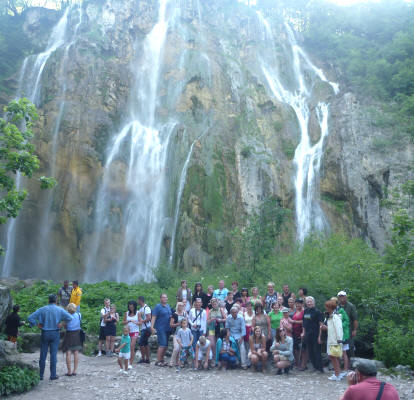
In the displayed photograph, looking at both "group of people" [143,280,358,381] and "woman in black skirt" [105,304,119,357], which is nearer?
"group of people" [143,280,358,381]

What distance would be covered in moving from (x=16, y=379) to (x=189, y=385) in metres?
3.24

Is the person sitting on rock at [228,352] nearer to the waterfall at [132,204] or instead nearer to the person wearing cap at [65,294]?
the person wearing cap at [65,294]

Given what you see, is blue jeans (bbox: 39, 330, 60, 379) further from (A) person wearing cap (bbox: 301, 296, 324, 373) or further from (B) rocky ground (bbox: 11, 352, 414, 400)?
(A) person wearing cap (bbox: 301, 296, 324, 373)

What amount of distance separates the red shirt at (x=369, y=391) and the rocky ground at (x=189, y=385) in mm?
3834

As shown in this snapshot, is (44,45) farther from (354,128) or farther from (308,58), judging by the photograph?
(354,128)

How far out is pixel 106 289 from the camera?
18.8 metres

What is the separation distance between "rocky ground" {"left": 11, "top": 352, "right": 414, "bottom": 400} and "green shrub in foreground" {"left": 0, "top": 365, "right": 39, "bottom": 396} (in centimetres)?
17

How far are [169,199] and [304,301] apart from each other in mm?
16963

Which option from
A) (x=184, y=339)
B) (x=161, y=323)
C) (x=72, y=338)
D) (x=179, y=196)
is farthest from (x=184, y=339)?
(x=179, y=196)

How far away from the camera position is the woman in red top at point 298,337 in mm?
9477

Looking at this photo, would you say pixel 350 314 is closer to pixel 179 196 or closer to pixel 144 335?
pixel 144 335

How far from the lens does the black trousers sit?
9148 mm

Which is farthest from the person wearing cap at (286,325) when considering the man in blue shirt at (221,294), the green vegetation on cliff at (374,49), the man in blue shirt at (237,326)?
the green vegetation on cliff at (374,49)

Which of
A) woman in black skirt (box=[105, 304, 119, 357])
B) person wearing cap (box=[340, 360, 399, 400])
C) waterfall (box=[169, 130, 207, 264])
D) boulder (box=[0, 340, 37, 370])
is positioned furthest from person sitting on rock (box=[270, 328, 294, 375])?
waterfall (box=[169, 130, 207, 264])
